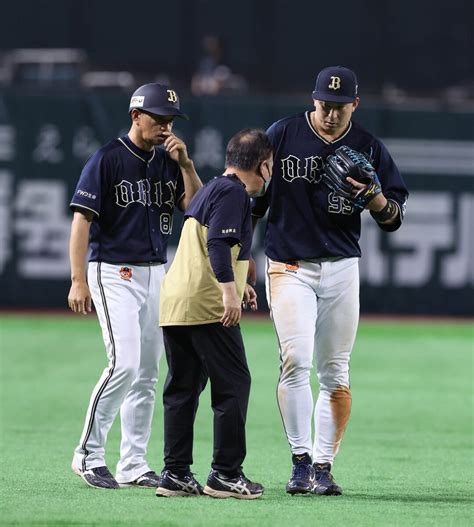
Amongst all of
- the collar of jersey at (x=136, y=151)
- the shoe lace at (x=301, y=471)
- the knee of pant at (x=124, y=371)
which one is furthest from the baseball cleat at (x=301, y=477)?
the collar of jersey at (x=136, y=151)

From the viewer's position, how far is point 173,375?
654 centimetres

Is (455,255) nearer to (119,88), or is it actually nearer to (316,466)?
(119,88)

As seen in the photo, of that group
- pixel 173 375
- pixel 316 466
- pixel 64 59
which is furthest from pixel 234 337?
pixel 64 59

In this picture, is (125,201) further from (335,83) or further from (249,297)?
(335,83)

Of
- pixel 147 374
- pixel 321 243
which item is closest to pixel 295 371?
pixel 321 243

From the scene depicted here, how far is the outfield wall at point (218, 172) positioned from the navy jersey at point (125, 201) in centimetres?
948

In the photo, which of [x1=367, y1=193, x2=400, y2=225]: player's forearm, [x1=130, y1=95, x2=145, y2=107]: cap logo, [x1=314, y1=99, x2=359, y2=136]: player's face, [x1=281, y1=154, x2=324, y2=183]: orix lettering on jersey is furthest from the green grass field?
[x1=130, y1=95, x2=145, y2=107]: cap logo

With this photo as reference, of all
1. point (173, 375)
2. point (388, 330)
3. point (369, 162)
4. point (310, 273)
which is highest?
point (369, 162)

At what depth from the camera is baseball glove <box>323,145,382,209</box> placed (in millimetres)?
6727

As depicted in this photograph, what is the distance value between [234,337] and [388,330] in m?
10.00

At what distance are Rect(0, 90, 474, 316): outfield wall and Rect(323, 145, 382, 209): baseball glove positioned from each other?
9.76 meters

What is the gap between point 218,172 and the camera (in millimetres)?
16719

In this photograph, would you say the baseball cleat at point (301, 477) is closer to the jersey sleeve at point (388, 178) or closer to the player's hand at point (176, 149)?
the jersey sleeve at point (388, 178)

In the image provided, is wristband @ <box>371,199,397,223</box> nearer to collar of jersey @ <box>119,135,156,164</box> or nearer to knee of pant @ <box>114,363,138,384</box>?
collar of jersey @ <box>119,135,156,164</box>
